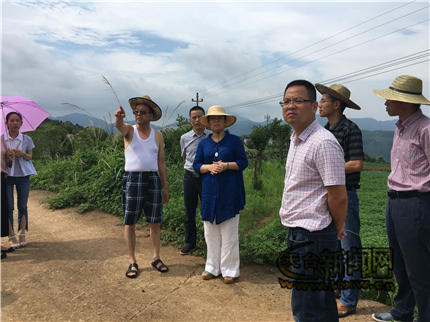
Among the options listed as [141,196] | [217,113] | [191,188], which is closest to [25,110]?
[141,196]

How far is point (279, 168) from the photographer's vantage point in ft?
40.1

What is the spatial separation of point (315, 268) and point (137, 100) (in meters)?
2.77

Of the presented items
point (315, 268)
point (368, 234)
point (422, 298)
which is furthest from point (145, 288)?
point (368, 234)

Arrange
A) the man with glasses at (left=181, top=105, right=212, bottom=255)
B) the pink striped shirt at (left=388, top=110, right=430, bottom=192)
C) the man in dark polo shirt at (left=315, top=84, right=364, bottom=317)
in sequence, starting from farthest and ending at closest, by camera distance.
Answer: the man with glasses at (left=181, top=105, right=212, bottom=255)
the man in dark polo shirt at (left=315, top=84, right=364, bottom=317)
the pink striped shirt at (left=388, top=110, right=430, bottom=192)

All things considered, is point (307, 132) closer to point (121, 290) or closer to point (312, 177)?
point (312, 177)

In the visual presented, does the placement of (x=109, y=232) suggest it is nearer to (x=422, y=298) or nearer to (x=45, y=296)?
(x=45, y=296)

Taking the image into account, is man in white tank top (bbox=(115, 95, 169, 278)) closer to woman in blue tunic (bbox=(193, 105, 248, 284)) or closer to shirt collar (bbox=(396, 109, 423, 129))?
woman in blue tunic (bbox=(193, 105, 248, 284))

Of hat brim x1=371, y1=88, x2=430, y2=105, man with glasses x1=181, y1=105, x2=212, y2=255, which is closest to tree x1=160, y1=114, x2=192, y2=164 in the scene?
man with glasses x1=181, y1=105, x2=212, y2=255

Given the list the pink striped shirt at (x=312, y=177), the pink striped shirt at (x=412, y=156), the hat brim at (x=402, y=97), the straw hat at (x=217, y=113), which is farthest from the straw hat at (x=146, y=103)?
the pink striped shirt at (x=412, y=156)

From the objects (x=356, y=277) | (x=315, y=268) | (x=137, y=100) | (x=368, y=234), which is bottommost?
(x=368, y=234)

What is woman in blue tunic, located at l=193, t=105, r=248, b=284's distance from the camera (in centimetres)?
348

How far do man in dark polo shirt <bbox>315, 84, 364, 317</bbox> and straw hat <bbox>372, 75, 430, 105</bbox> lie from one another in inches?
16.5

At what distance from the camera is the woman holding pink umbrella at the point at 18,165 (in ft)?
14.2

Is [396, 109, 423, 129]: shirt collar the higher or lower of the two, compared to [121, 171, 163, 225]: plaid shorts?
higher
